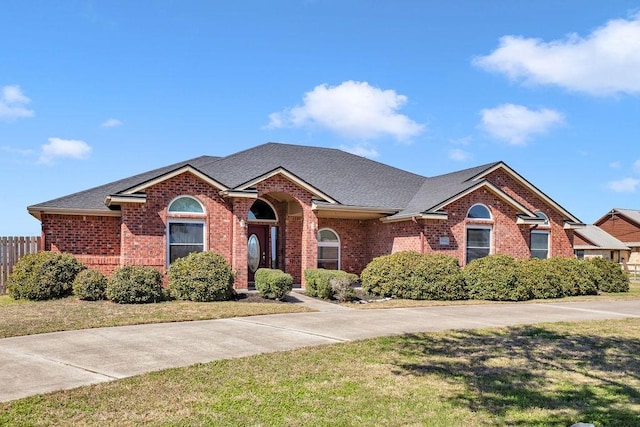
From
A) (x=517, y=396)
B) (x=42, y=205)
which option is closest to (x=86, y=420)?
(x=517, y=396)

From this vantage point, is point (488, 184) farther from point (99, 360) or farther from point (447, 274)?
point (99, 360)

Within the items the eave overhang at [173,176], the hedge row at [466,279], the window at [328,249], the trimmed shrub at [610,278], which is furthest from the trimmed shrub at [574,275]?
the eave overhang at [173,176]

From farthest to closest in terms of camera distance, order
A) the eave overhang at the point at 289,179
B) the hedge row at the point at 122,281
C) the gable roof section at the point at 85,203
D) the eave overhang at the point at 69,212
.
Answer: the eave overhang at the point at 289,179 < the gable roof section at the point at 85,203 < the eave overhang at the point at 69,212 < the hedge row at the point at 122,281

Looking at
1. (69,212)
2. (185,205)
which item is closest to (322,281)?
Answer: (185,205)

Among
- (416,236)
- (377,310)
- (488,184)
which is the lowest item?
(377,310)

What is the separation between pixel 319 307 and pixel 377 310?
1650mm

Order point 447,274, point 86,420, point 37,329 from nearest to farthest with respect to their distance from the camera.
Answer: point 86,420 < point 37,329 < point 447,274

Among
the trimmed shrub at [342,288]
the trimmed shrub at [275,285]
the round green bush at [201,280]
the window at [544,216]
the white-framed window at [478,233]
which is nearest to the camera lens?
the round green bush at [201,280]

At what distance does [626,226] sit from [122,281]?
50.0 meters

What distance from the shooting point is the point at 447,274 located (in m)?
17.8

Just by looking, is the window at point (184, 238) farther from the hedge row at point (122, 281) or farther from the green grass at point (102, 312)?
the green grass at point (102, 312)

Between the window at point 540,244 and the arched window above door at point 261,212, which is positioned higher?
the arched window above door at point 261,212

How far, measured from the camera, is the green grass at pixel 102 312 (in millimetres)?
11039

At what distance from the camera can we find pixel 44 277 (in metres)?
15.7
